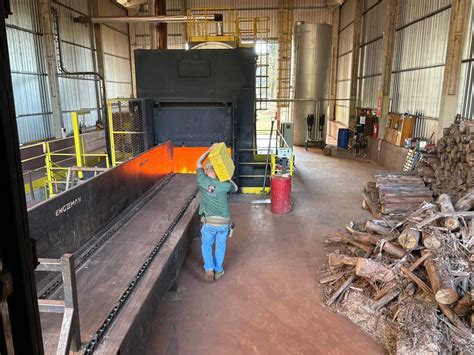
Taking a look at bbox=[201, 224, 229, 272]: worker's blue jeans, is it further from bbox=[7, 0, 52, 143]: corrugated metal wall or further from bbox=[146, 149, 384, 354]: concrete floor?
bbox=[7, 0, 52, 143]: corrugated metal wall

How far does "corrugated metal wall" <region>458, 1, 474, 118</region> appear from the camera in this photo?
844 centimetres

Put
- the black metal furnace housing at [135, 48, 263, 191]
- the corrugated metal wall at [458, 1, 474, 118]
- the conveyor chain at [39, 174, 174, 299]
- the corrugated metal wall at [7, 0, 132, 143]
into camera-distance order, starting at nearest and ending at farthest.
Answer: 1. the conveyor chain at [39, 174, 174, 299]
2. the corrugated metal wall at [458, 1, 474, 118]
3. the black metal furnace housing at [135, 48, 263, 191]
4. the corrugated metal wall at [7, 0, 132, 143]

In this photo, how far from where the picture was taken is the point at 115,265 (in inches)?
154

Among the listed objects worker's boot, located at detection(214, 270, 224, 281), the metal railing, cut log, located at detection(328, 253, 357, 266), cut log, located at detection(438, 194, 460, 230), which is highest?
the metal railing

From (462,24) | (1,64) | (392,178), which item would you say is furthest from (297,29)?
(1,64)

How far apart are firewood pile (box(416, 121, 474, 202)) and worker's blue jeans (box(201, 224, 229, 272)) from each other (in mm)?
4299

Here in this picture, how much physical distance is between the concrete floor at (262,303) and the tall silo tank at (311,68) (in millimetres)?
10722

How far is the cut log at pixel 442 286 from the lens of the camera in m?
3.84

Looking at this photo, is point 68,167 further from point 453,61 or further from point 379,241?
point 453,61

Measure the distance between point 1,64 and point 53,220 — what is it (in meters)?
2.80

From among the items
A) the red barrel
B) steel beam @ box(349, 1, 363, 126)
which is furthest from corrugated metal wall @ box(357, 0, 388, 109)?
the red barrel

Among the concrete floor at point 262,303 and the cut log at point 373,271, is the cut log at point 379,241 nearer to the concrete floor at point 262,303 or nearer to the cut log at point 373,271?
the cut log at point 373,271

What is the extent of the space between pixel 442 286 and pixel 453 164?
4197mm

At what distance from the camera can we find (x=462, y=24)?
8.59m
